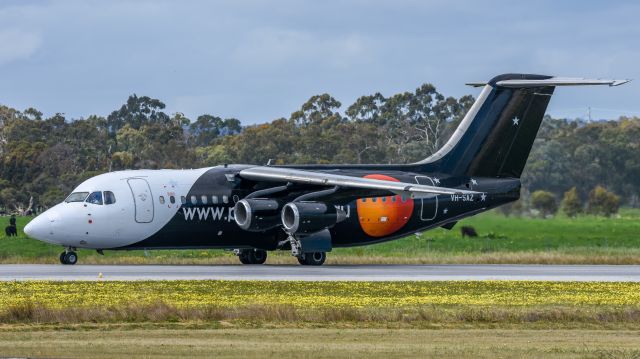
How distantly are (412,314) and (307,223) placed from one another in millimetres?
17228

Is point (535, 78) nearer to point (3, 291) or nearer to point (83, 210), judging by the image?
point (83, 210)

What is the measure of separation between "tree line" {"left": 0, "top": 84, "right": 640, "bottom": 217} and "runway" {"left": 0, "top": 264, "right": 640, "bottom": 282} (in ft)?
107

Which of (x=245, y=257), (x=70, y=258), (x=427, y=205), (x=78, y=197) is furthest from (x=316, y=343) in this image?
(x=427, y=205)

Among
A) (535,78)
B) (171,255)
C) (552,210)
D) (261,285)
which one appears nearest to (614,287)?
(261,285)

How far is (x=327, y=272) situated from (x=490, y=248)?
18.6 meters

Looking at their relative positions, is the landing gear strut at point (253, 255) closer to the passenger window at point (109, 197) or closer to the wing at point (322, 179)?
the wing at point (322, 179)

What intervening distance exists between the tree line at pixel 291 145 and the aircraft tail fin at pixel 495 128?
2694 cm

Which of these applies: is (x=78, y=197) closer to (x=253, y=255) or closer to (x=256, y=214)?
(x=256, y=214)

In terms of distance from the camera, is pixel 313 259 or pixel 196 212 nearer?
pixel 196 212

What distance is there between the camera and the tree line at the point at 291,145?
8481 cm

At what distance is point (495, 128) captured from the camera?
49750mm

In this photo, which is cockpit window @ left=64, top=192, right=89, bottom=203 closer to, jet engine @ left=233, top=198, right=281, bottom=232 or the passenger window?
the passenger window

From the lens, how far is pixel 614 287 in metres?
35.1

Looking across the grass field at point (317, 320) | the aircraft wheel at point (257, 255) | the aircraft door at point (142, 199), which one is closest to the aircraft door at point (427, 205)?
the aircraft wheel at point (257, 255)
